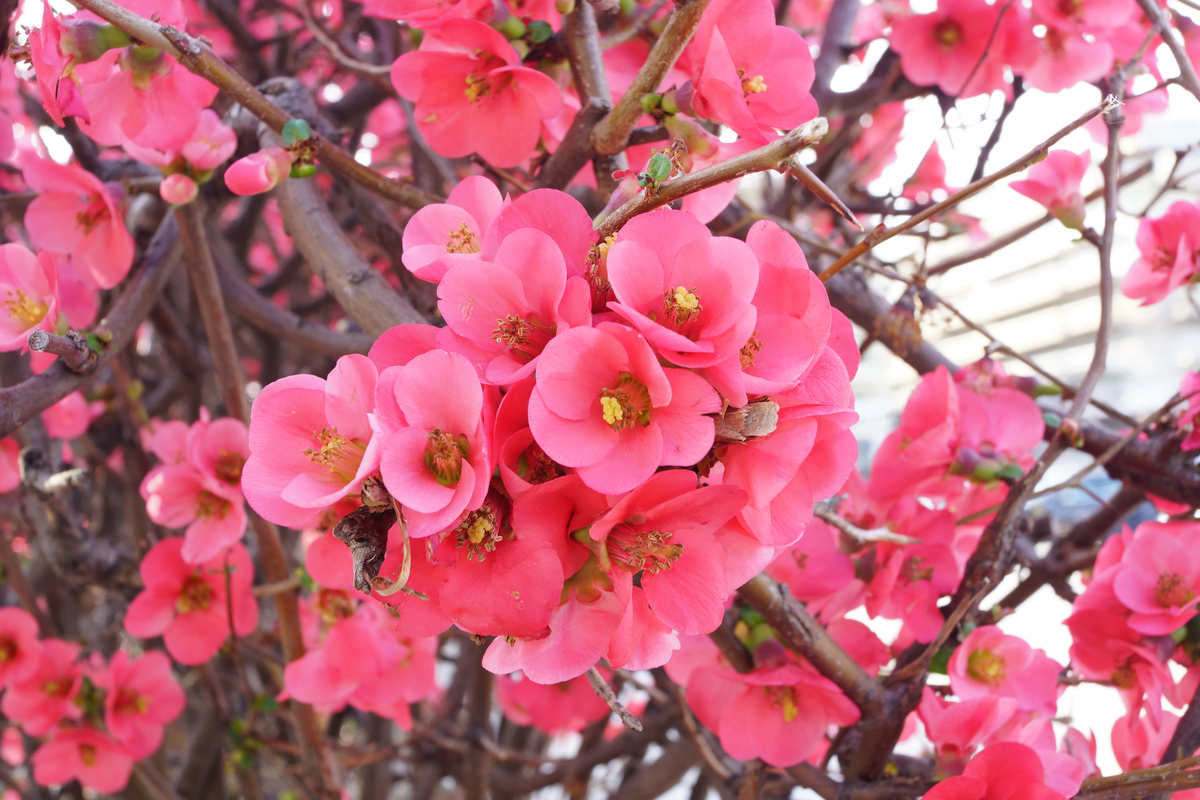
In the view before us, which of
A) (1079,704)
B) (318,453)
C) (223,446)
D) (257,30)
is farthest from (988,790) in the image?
(1079,704)

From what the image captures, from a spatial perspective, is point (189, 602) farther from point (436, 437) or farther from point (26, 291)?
point (436, 437)

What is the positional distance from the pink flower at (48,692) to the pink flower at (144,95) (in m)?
0.78

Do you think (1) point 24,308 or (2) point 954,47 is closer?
(1) point 24,308

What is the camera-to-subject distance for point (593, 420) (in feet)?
1.32

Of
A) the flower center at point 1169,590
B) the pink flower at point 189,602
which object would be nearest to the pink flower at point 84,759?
the pink flower at point 189,602

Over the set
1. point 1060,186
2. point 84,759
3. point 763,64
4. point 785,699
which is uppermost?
point 1060,186

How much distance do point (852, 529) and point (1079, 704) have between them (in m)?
3.54

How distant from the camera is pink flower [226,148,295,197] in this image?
1.97 feet

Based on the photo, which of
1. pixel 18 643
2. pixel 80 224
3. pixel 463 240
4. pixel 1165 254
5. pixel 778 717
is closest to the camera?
pixel 463 240

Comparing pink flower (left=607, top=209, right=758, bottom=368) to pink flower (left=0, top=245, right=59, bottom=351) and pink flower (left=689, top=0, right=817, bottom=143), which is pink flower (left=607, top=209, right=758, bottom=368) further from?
pink flower (left=0, top=245, right=59, bottom=351)

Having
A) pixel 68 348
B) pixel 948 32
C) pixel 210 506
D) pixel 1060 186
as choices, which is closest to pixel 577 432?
pixel 68 348

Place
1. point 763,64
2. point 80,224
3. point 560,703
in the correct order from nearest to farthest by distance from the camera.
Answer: point 763,64
point 80,224
point 560,703

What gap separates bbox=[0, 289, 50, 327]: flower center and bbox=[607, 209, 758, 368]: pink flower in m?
0.54

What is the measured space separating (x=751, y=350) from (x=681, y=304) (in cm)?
5
